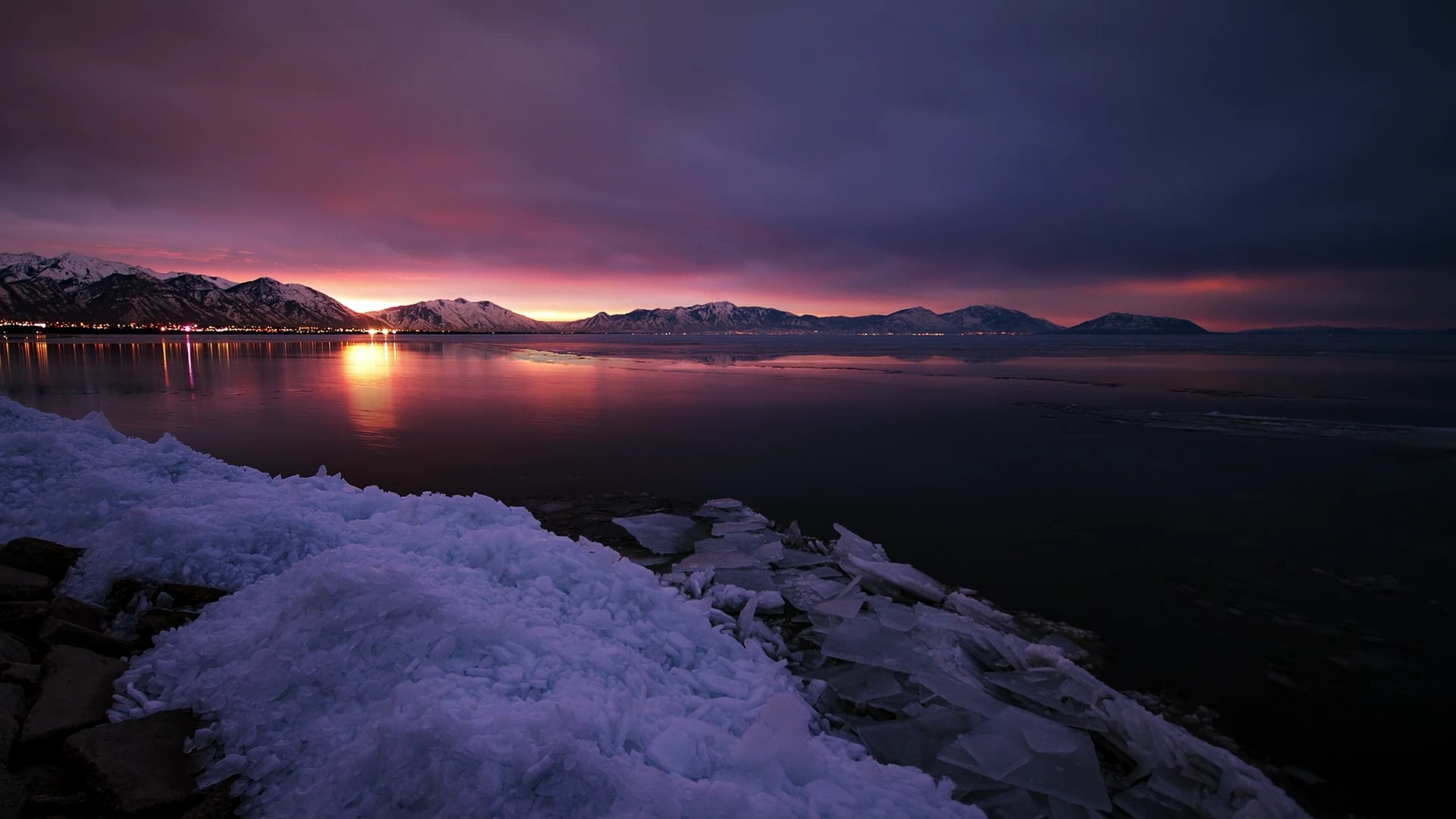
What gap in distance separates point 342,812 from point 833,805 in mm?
2306

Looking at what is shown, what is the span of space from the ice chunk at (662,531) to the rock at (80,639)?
462 centimetres

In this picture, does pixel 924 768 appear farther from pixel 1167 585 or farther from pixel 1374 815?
pixel 1167 585

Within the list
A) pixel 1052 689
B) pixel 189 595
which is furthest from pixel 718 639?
pixel 189 595

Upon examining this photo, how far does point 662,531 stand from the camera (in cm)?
814

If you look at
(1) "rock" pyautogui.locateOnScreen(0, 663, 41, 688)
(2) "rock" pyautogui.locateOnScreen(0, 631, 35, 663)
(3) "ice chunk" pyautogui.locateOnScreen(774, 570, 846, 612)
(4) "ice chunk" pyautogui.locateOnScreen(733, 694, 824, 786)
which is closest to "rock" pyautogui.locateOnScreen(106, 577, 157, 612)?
(2) "rock" pyautogui.locateOnScreen(0, 631, 35, 663)

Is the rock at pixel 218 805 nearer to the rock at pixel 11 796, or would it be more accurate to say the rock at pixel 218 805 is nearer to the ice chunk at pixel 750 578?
the rock at pixel 11 796

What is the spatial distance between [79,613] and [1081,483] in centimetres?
1247

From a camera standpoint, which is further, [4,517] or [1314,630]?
[1314,630]

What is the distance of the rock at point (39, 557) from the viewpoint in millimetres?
4816

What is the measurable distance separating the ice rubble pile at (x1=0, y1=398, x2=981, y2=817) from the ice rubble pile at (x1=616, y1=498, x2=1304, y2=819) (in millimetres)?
447

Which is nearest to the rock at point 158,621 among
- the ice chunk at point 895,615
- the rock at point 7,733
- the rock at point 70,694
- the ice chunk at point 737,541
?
the rock at point 70,694

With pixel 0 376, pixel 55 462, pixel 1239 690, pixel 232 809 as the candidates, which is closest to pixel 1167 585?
pixel 1239 690

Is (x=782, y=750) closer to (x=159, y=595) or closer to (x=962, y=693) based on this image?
(x=962, y=693)

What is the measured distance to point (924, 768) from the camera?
12.9 feet
